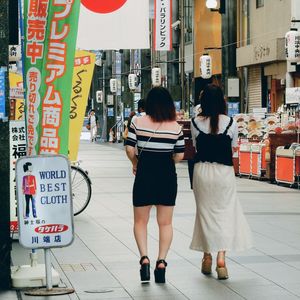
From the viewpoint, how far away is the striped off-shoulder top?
911 cm

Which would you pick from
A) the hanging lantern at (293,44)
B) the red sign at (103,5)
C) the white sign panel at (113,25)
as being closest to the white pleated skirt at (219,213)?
the white sign panel at (113,25)

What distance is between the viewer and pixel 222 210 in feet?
30.7

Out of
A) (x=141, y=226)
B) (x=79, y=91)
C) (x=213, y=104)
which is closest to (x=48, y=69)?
(x=213, y=104)

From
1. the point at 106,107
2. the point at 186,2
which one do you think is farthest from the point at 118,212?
the point at 106,107

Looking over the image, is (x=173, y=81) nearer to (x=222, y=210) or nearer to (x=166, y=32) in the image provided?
(x=166, y=32)

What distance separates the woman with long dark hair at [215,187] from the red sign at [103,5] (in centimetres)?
183

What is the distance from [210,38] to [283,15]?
454 inches

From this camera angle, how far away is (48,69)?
9.11 m

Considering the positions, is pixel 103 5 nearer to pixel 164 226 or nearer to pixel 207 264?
pixel 164 226

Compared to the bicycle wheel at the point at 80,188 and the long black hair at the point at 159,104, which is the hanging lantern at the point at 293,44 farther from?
the long black hair at the point at 159,104

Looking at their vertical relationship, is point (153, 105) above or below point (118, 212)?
above

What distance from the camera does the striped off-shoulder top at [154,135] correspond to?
9.11m

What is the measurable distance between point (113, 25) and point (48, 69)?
5.32ft

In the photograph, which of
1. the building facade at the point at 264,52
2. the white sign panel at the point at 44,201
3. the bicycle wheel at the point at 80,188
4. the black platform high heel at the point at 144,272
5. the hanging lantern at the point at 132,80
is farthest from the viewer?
the hanging lantern at the point at 132,80
